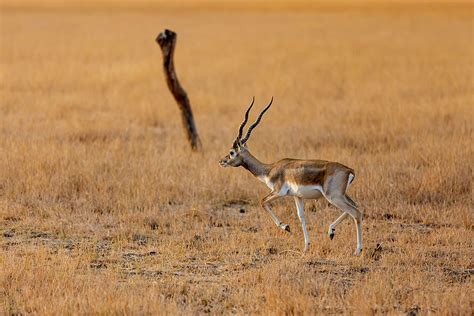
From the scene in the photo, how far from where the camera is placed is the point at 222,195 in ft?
36.3

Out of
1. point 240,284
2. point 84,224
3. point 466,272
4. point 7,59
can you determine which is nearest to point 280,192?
point 240,284

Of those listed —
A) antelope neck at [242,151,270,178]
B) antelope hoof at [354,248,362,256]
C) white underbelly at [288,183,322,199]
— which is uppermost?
antelope neck at [242,151,270,178]

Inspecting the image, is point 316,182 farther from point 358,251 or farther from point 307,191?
point 358,251

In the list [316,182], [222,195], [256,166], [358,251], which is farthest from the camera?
[222,195]

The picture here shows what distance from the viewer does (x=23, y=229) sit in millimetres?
9469

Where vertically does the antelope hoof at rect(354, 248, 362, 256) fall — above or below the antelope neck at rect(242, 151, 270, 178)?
below

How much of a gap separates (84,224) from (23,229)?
26.0 inches

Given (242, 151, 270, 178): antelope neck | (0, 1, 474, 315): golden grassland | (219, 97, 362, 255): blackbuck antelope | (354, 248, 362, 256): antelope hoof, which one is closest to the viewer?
(0, 1, 474, 315): golden grassland

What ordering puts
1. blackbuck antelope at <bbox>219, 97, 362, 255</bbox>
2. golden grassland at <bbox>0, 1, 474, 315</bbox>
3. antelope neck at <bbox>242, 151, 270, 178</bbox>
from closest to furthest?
1. golden grassland at <bbox>0, 1, 474, 315</bbox>
2. blackbuck antelope at <bbox>219, 97, 362, 255</bbox>
3. antelope neck at <bbox>242, 151, 270, 178</bbox>

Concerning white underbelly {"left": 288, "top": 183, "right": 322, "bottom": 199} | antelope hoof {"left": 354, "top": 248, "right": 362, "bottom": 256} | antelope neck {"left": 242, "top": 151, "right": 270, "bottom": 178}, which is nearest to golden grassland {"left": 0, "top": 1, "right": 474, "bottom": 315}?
antelope hoof {"left": 354, "top": 248, "right": 362, "bottom": 256}

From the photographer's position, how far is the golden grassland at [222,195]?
7.07 m

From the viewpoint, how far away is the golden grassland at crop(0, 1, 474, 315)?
7074mm

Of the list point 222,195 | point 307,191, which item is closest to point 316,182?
point 307,191

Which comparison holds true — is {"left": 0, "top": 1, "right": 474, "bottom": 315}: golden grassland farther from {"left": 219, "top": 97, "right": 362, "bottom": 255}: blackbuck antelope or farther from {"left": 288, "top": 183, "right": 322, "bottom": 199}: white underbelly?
{"left": 288, "top": 183, "right": 322, "bottom": 199}: white underbelly
